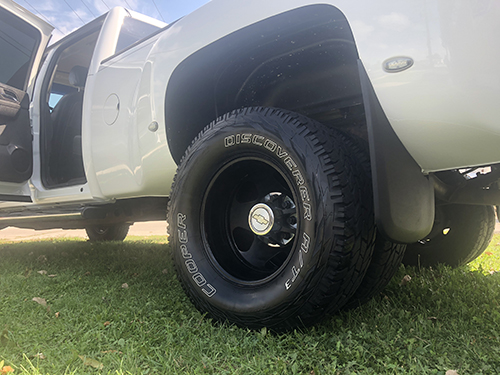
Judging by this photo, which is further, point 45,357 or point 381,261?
point 381,261

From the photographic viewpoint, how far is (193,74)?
2168mm

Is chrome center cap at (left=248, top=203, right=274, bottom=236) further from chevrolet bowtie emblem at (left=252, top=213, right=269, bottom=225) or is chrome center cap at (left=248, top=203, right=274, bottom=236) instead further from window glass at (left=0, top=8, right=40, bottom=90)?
window glass at (left=0, top=8, right=40, bottom=90)

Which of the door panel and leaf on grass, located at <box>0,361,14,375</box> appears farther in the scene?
the door panel

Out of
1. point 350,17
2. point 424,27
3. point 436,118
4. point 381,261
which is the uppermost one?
point 350,17

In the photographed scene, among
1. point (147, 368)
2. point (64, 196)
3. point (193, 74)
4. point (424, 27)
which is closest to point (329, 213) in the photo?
point (424, 27)

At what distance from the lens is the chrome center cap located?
1791 mm

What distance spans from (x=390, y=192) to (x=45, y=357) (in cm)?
156

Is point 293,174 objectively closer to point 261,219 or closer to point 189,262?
point 261,219

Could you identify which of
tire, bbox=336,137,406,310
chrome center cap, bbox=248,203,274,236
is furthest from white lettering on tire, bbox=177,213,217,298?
tire, bbox=336,137,406,310

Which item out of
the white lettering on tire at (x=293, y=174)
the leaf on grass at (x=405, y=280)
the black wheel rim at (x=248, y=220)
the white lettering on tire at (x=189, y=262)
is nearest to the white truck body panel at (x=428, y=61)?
the white lettering on tire at (x=293, y=174)

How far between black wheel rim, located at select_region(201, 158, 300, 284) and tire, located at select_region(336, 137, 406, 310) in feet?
1.28

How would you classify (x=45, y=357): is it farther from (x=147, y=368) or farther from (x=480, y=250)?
(x=480, y=250)

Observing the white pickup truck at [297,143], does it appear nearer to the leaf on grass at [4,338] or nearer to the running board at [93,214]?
the running board at [93,214]

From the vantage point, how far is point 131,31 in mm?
3283
